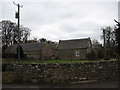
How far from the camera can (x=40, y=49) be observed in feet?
131

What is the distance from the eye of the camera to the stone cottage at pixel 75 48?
118ft

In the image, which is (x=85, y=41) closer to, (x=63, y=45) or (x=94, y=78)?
(x=63, y=45)

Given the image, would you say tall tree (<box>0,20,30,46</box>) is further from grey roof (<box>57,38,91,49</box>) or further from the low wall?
the low wall

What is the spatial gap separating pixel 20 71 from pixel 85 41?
86.5 ft

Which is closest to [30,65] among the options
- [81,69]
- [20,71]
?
[20,71]

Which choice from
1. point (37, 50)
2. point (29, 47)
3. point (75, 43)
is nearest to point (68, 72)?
point (75, 43)

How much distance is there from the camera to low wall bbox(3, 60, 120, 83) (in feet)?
41.4

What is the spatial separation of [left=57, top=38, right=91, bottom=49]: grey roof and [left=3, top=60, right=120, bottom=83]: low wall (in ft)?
76.1

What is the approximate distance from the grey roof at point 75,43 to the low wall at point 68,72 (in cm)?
2318

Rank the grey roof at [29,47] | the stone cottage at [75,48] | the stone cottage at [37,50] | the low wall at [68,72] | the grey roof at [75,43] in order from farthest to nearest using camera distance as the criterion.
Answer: the grey roof at [29,47] → the stone cottage at [37,50] → the grey roof at [75,43] → the stone cottage at [75,48] → the low wall at [68,72]

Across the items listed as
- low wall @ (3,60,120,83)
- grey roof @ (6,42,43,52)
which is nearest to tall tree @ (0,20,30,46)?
grey roof @ (6,42,43,52)

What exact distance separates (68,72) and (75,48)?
82.4ft

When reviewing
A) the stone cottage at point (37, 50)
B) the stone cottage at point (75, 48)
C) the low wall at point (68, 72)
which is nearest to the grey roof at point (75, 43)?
the stone cottage at point (75, 48)

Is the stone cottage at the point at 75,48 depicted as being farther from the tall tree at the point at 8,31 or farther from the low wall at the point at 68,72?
the low wall at the point at 68,72
